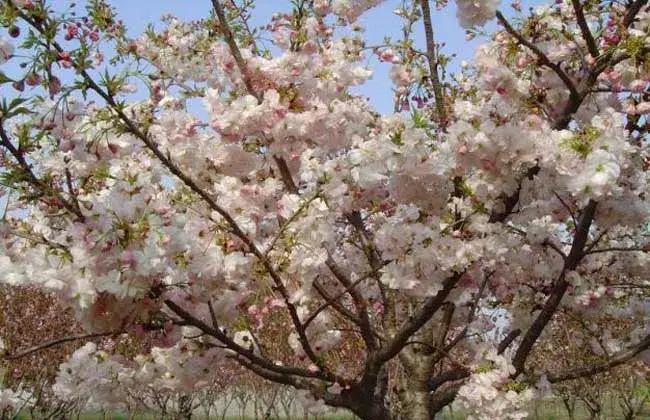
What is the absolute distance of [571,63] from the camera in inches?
188

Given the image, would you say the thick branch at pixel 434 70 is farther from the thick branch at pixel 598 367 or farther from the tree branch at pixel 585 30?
the thick branch at pixel 598 367

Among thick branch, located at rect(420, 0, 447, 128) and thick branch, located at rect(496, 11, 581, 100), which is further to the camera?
thick branch, located at rect(420, 0, 447, 128)

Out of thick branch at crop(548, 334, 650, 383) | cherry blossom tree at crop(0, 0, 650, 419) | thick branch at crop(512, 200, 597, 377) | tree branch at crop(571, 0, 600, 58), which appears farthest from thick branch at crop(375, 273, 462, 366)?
tree branch at crop(571, 0, 600, 58)

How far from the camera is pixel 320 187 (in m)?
4.09

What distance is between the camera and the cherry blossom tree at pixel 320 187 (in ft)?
10.5

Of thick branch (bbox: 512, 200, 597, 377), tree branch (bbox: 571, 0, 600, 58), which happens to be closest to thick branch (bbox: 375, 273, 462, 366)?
thick branch (bbox: 512, 200, 597, 377)

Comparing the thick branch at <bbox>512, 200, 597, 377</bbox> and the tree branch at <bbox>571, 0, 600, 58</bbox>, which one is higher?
the tree branch at <bbox>571, 0, 600, 58</bbox>

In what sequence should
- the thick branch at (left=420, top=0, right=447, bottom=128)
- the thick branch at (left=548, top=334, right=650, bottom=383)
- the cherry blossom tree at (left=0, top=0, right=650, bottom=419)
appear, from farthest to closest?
the thick branch at (left=420, top=0, right=447, bottom=128) → the thick branch at (left=548, top=334, right=650, bottom=383) → the cherry blossom tree at (left=0, top=0, right=650, bottom=419)

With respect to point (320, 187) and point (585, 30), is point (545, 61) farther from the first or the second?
point (320, 187)

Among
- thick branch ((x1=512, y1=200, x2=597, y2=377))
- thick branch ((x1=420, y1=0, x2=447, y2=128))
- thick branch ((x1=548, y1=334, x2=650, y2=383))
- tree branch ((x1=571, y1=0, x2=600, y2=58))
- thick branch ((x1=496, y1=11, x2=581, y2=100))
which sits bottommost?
thick branch ((x1=548, y1=334, x2=650, y2=383))

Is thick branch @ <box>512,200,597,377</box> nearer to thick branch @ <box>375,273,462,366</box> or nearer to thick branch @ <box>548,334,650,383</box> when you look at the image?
thick branch @ <box>548,334,650,383</box>

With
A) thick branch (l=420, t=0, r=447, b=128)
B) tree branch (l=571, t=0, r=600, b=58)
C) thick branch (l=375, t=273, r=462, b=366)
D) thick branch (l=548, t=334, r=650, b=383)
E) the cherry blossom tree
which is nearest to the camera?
the cherry blossom tree

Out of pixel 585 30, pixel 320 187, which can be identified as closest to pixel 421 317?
pixel 320 187

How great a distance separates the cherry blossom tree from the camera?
3.19 metres
